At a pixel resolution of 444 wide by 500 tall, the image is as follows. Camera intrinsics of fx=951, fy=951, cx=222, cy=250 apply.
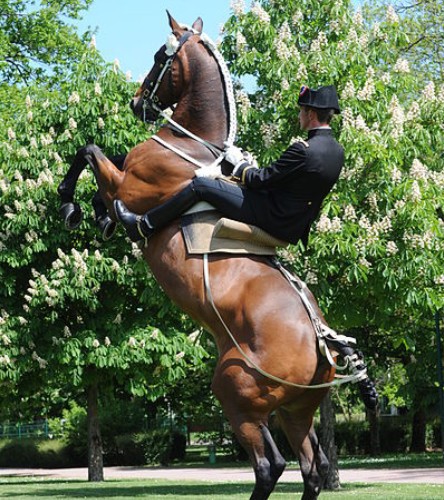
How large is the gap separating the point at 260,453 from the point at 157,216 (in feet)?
5.40

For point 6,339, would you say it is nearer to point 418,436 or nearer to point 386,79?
point 386,79

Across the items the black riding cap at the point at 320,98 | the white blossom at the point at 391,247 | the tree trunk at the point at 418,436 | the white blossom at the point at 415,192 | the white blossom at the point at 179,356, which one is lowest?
the tree trunk at the point at 418,436

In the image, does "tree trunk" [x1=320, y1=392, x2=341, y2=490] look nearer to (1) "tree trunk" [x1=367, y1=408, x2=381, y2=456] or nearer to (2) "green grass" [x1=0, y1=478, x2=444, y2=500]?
(2) "green grass" [x1=0, y1=478, x2=444, y2=500]

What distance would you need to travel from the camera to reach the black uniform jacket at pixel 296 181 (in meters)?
6.06

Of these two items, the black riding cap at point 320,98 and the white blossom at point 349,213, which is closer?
the black riding cap at point 320,98

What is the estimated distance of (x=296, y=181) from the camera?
241 inches

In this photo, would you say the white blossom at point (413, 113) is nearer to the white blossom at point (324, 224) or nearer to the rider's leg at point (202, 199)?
the white blossom at point (324, 224)

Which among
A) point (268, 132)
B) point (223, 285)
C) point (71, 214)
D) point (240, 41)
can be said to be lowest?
point (223, 285)

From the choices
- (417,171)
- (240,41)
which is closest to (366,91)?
(417,171)

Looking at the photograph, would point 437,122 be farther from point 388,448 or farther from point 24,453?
point 24,453

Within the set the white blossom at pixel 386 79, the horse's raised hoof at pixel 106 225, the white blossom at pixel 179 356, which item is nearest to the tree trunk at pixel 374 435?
the white blossom at pixel 179 356

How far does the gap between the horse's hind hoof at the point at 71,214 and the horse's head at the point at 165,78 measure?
2.77 feet

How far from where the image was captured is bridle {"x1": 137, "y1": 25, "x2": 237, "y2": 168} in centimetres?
642

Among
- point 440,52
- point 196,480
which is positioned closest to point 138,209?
point 196,480
